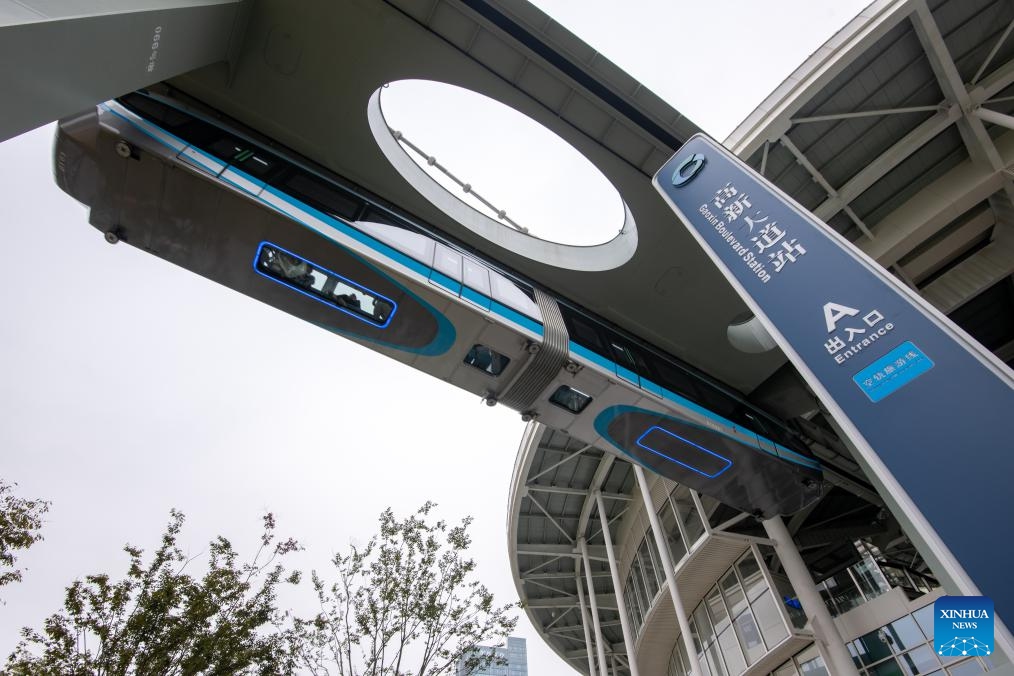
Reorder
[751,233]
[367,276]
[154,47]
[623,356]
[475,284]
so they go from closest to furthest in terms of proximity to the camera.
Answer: [751,233]
[154,47]
[367,276]
[475,284]
[623,356]

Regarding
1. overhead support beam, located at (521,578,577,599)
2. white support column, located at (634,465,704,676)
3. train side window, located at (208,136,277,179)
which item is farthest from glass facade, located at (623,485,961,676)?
train side window, located at (208,136,277,179)

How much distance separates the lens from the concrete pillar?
11.3ft

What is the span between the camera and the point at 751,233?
5027 mm

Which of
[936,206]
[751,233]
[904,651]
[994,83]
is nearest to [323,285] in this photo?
[751,233]

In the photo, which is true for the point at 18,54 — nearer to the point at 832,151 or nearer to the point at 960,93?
the point at 832,151

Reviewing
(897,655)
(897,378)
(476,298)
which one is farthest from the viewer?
(897,655)

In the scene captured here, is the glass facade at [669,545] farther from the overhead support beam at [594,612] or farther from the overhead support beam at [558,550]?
the overhead support beam at [594,612]

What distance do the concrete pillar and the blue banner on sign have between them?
5.84m

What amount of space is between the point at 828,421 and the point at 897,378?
11.0 m

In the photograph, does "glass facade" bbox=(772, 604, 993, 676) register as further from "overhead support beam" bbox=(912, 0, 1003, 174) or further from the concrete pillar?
the concrete pillar

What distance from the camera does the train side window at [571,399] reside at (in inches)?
344

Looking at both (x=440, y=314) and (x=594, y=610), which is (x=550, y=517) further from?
(x=440, y=314)

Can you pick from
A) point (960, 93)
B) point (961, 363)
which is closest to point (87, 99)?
point (961, 363)

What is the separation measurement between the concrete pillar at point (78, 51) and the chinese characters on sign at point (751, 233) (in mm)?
5572
